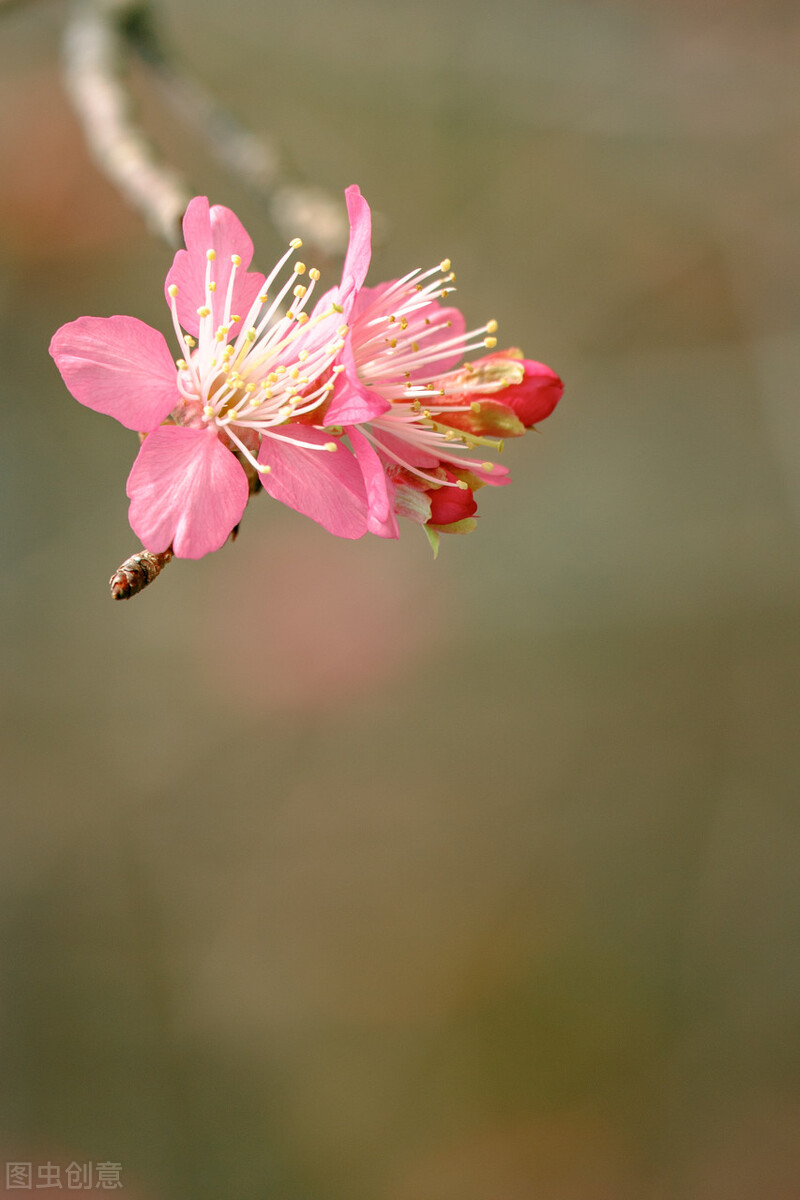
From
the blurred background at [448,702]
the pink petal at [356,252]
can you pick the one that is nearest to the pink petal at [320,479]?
the pink petal at [356,252]

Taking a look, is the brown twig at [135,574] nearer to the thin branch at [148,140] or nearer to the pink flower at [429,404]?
the pink flower at [429,404]

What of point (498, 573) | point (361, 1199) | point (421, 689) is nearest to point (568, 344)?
point (498, 573)

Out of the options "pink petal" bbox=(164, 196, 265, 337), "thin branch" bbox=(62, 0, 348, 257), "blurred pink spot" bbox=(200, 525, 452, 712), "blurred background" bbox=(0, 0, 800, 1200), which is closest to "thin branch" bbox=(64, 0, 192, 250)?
"thin branch" bbox=(62, 0, 348, 257)

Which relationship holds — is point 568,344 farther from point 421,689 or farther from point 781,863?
point 781,863

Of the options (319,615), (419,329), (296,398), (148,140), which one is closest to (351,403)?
(296,398)

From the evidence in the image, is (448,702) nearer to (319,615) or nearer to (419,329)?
(319,615)

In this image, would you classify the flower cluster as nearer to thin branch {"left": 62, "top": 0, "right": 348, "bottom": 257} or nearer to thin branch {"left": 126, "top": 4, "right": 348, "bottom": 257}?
thin branch {"left": 62, "top": 0, "right": 348, "bottom": 257}

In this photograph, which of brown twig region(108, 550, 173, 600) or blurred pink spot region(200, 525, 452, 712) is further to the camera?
blurred pink spot region(200, 525, 452, 712)
